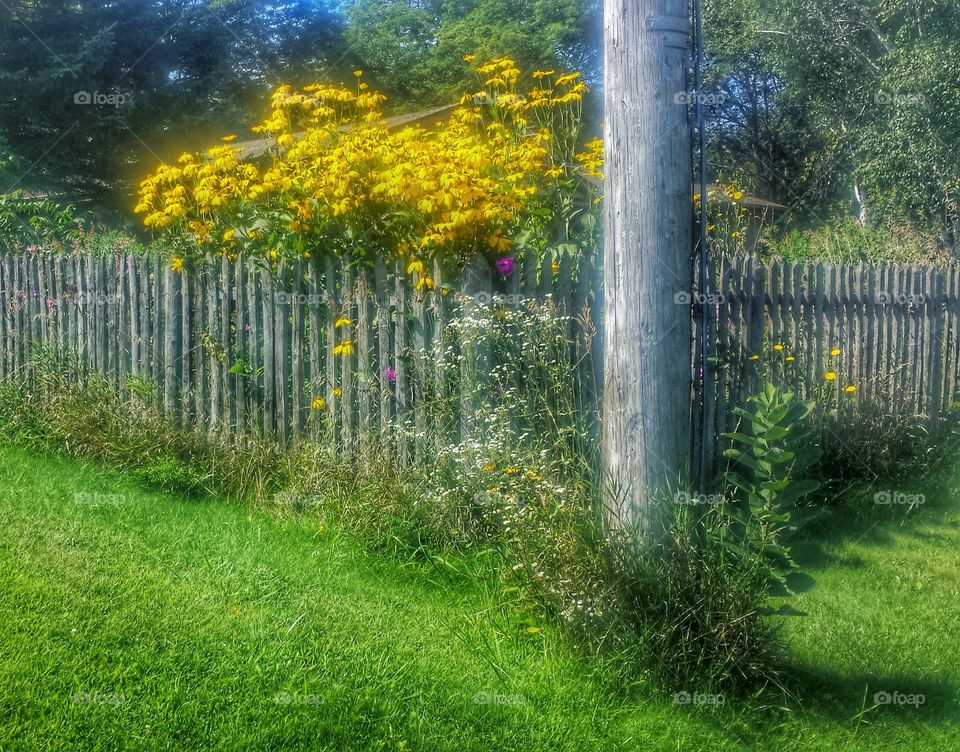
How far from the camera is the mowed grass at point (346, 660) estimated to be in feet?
12.2

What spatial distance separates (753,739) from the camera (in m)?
3.84

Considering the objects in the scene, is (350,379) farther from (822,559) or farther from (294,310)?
(822,559)

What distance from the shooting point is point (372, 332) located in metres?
6.35

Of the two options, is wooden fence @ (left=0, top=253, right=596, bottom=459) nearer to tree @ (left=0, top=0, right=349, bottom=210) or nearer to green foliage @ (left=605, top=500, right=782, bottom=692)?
green foliage @ (left=605, top=500, right=782, bottom=692)

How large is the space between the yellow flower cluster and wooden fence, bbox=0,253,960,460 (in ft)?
0.70

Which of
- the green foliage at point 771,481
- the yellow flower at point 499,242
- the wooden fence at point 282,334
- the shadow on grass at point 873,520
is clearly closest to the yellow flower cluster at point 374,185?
the yellow flower at point 499,242

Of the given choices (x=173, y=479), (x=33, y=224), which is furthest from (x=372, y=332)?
(x=33, y=224)

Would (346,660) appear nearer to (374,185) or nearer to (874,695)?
(874,695)

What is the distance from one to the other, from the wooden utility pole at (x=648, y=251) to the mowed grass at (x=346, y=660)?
835 mm

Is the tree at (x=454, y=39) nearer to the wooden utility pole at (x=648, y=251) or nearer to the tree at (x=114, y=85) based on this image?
the tree at (x=114, y=85)

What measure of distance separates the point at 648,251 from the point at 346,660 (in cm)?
213

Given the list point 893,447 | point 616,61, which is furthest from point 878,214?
point 616,61

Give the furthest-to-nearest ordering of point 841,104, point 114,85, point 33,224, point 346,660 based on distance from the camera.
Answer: point 841,104
point 114,85
point 33,224
point 346,660

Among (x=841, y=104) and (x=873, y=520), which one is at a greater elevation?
(x=841, y=104)
